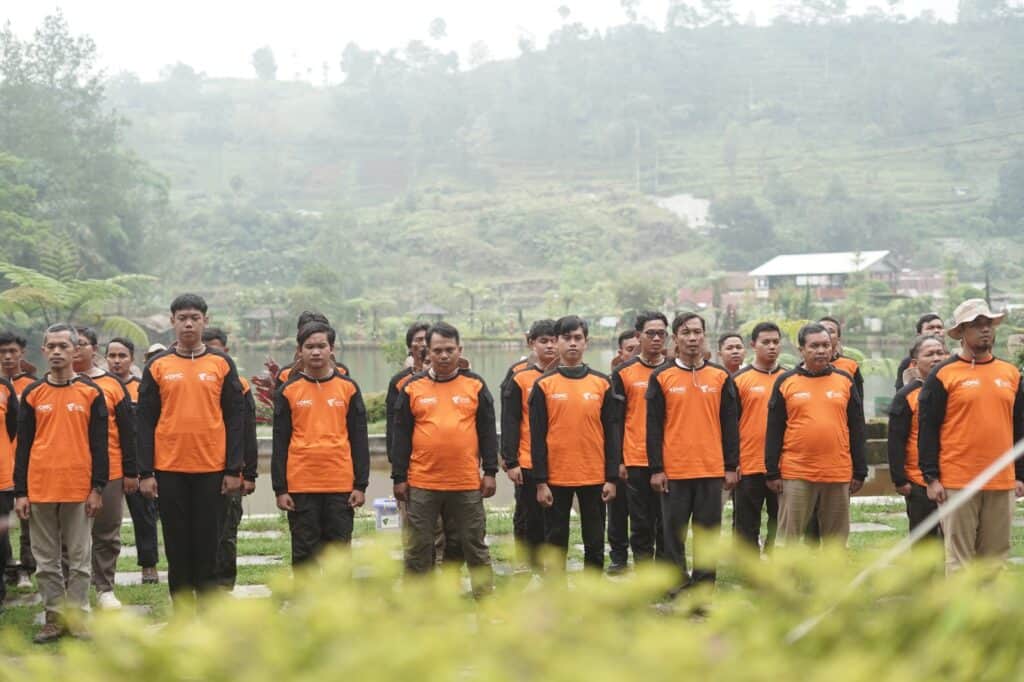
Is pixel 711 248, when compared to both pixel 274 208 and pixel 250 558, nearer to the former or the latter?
pixel 274 208

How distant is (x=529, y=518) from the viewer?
23.8ft

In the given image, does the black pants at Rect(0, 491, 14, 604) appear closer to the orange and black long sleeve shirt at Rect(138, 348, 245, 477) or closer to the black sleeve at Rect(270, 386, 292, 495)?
the orange and black long sleeve shirt at Rect(138, 348, 245, 477)

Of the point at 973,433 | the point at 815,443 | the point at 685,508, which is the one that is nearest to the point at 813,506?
the point at 815,443

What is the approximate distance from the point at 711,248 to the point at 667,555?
3338 inches

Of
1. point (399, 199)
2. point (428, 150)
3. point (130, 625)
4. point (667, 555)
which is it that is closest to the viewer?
point (130, 625)

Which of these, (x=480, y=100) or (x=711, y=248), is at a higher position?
(x=480, y=100)

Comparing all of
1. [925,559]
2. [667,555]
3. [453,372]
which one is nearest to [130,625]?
[925,559]

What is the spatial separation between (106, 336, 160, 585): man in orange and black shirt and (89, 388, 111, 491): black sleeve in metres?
1.04

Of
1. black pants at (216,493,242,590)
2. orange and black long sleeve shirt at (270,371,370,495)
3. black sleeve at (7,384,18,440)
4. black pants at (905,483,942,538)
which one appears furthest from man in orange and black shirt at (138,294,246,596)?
black pants at (905,483,942,538)

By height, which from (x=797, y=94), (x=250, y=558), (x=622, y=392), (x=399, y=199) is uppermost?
(x=797, y=94)

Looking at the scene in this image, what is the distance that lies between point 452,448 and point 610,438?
40.2 inches

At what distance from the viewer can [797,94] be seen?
457ft

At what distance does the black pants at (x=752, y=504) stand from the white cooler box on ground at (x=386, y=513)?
2607mm

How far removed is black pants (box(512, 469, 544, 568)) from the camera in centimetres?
705
